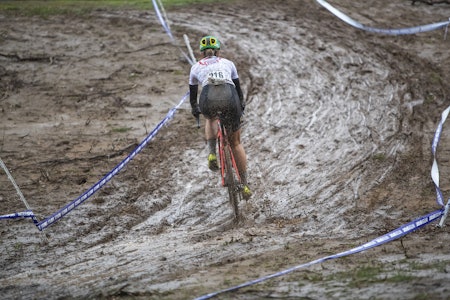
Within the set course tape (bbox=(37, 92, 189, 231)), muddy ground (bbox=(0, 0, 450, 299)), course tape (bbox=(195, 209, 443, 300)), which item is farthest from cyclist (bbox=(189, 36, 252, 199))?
course tape (bbox=(195, 209, 443, 300))

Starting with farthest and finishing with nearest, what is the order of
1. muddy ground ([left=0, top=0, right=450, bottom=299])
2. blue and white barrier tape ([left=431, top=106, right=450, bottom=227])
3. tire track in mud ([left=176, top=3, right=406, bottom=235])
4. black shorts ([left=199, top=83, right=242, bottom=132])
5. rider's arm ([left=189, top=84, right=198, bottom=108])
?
tire track in mud ([left=176, top=3, right=406, bottom=235]) < rider's arm ([left=189, top=84, right=198, bottom=108]) < black shorts ([left=199, top=83, right=242, bottom=132]) < blue and white barrier tape ([left=431, top=106, right=450, bottom=227]) < muddy ground ([left=0, top=0, right=450, bottom=299])

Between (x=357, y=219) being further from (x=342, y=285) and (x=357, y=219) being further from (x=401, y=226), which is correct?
(x=342, y=285)

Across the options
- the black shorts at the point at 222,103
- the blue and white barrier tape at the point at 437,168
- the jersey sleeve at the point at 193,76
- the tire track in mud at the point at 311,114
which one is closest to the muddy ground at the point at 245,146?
the tire track in mud at the point at 311,114

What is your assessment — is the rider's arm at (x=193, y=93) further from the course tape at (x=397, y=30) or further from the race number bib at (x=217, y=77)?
the course tape at (x=397, y=30)

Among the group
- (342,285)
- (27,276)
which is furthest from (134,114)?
(342,285)

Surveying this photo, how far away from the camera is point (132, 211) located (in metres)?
8.56

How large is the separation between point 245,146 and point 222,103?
272 centimetres

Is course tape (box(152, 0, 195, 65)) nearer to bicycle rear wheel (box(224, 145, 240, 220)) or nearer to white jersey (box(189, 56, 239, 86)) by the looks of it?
white jersey (box(189, 56, 239, 86))

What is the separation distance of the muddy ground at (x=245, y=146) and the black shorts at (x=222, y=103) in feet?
4.62

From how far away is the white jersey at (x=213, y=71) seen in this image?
25.6 ft

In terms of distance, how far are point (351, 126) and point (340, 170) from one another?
1.54 meters

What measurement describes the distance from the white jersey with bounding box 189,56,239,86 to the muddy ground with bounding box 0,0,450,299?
1838 mm

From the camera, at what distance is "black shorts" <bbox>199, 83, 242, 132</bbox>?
7.69m

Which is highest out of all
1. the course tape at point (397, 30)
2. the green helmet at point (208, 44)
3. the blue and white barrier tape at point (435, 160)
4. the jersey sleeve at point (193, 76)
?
the green helmet at point (208, 44)
